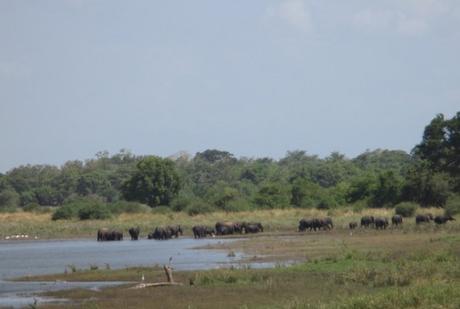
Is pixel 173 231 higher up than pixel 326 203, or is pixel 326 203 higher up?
pixel 326 203

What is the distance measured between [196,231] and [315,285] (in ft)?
120

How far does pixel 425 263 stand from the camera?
93.9 ft

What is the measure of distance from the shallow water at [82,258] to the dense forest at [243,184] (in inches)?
784

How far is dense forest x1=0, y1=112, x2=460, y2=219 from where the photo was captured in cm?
7350

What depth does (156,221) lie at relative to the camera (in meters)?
78.5

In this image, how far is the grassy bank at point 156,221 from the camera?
6944 centimetres

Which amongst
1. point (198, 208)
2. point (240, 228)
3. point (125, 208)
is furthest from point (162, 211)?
point (240, 228)

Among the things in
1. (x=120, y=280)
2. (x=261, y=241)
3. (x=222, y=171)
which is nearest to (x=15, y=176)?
(x=222, y=171)

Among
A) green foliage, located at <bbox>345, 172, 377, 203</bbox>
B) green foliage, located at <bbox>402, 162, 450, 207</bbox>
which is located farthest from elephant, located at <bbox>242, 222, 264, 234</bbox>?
green foliage, located at <bbox>345, 172, 377, 203</bbox>

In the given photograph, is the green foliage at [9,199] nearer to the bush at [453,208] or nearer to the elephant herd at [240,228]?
the elephant herd at [240,228]

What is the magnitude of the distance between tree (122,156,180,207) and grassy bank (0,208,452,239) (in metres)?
15.6

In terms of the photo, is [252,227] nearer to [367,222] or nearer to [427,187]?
[367,222]

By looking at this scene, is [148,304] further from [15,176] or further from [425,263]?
[15,176]

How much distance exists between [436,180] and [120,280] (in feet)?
140
